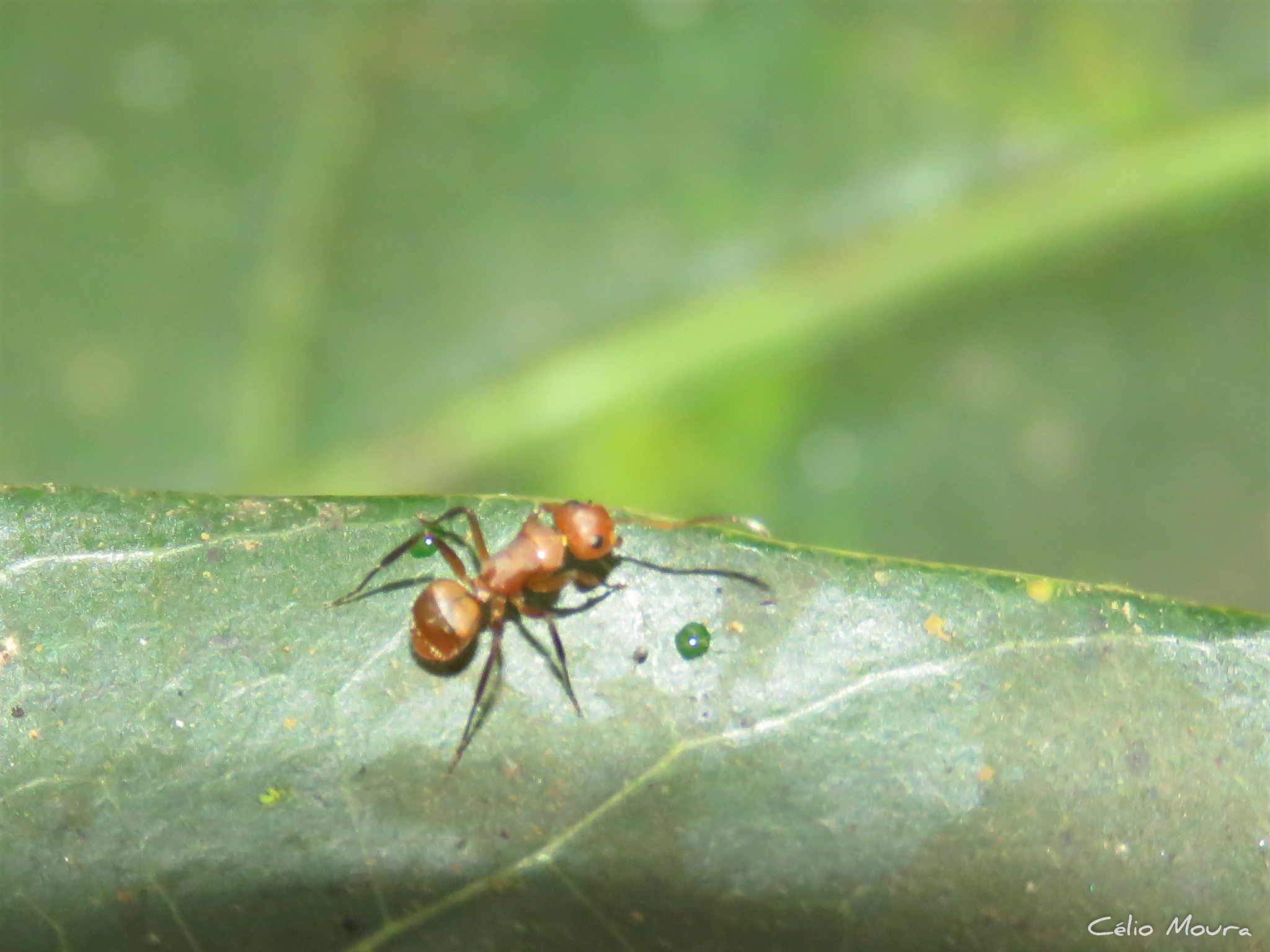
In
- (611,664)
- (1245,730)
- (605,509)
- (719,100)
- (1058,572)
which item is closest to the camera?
(1245,730)

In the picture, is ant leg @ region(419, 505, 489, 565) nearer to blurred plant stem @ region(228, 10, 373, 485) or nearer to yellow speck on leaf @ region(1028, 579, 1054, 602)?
yellow speck on leaf @ region(1028, 579, 1054, 602)

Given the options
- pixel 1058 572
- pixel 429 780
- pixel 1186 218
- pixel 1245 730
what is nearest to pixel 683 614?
pixel 429 780

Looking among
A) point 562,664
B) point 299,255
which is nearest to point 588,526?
point 562,664

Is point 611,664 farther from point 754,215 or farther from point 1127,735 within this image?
point 754,215

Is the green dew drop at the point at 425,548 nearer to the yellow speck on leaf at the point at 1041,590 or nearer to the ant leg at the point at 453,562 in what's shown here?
the ant leg at the point at 453,562

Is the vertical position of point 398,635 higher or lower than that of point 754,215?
lower

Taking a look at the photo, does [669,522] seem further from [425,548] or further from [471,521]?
[425,548]

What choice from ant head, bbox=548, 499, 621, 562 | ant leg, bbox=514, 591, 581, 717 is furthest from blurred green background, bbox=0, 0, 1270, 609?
ant leg, bbox=514, 591, 581, 717
